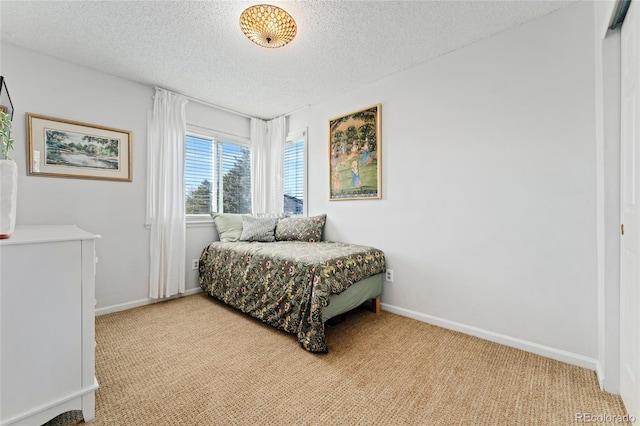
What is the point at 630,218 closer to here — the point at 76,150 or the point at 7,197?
the point at 7,197

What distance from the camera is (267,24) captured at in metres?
1.81

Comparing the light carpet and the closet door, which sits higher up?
the closet door

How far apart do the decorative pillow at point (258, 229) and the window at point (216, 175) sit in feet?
1.69

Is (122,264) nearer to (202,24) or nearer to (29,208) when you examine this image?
(29,208)

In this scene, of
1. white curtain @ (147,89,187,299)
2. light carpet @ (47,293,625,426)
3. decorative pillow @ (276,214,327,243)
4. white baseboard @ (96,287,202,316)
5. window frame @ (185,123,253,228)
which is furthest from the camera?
window frame @ (185,123,253,228)

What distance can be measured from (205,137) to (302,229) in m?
1.77

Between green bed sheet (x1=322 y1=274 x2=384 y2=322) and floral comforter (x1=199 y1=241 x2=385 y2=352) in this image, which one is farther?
green bed sheet (x1=322 y1=274 x2=384 y2=322)

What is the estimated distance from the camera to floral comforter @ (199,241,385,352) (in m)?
2.05

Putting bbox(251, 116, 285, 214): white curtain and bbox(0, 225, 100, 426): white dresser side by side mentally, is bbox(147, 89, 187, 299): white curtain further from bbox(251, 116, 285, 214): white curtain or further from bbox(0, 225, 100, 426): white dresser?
bbox(0, 225, 100, 426): white dresser

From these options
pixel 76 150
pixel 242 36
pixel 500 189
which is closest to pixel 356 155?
pixel 500 189

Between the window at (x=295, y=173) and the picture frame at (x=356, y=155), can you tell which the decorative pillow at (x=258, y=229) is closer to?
the window at (x=295, y=173)

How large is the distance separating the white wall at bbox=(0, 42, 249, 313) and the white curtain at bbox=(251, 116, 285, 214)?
100 centimetres

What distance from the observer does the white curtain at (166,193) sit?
297 centimetres

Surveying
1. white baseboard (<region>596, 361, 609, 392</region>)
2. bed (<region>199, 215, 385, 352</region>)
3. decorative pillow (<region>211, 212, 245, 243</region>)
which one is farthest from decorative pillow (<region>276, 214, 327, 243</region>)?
white baseboard (<region>596, 361, 609, 392</region>)
